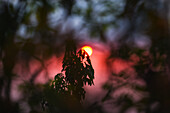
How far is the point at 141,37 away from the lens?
316 inches

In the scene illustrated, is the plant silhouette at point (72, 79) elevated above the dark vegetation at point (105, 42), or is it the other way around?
the dark vegetation at point (105, 42)

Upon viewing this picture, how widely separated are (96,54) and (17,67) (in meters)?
2.59

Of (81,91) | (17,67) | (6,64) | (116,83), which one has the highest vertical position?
(17,67)

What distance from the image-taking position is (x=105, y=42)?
786cm

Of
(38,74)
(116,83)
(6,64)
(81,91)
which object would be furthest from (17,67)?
(81,91)

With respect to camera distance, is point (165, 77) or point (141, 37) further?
point (141, 37)

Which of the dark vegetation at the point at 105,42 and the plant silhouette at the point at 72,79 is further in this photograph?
the dark vegetation at the point at 105,42

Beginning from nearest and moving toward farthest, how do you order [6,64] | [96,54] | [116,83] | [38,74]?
[6,64], [116,83], [38,74], [96,54]

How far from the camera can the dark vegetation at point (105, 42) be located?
6.22 metres

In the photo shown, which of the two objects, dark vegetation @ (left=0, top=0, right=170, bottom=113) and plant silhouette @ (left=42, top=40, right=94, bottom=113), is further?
dark vegetation @ (left=0, top=0, right=170, bottom=113)

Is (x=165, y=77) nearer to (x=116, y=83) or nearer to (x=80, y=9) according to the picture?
(x=116, y=83)

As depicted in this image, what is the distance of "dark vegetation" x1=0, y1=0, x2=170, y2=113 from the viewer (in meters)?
6.22

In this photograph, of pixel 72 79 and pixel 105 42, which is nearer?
pixel 72 79

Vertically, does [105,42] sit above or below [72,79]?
above
